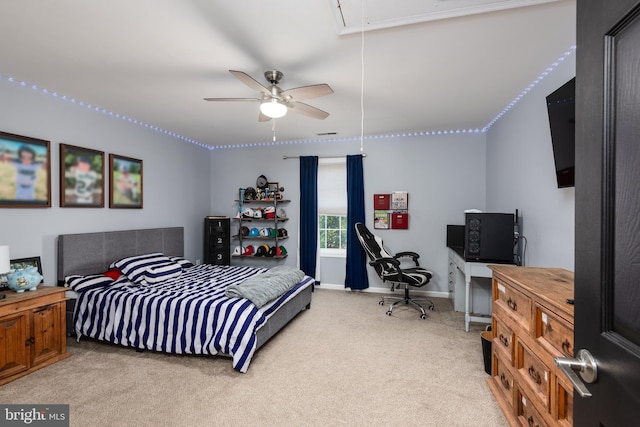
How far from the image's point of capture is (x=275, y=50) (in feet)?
7.96

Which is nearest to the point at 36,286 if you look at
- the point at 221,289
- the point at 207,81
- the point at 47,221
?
the point at 47,221

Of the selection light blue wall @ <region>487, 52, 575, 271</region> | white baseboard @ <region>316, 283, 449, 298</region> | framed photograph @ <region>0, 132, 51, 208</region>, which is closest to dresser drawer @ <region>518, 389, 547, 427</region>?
light blue wall @ <region>487, 52, 575, 271</region>

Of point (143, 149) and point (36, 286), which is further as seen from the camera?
point (143, 149)

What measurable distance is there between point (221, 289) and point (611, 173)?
10.6 feet

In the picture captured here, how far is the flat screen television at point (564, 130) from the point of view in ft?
6.99

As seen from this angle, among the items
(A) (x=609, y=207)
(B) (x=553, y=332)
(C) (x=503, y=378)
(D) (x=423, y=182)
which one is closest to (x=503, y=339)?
(C) (x=503, y=378)

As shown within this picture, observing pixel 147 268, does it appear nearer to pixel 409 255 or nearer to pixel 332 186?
pixel 332 186

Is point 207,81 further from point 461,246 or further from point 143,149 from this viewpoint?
point 461,246

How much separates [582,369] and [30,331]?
3711 mm

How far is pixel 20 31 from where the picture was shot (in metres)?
2.17

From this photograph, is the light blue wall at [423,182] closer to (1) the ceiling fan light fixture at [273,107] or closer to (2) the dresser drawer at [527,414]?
(1) the ceiling fan light fixture at [273,107]

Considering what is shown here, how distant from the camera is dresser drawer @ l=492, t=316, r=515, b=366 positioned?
203cm

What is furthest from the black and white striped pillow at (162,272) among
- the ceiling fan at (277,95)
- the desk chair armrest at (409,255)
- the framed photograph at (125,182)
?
the desk chair armrest at (409,255)

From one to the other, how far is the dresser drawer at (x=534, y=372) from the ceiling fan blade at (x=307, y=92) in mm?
2261
